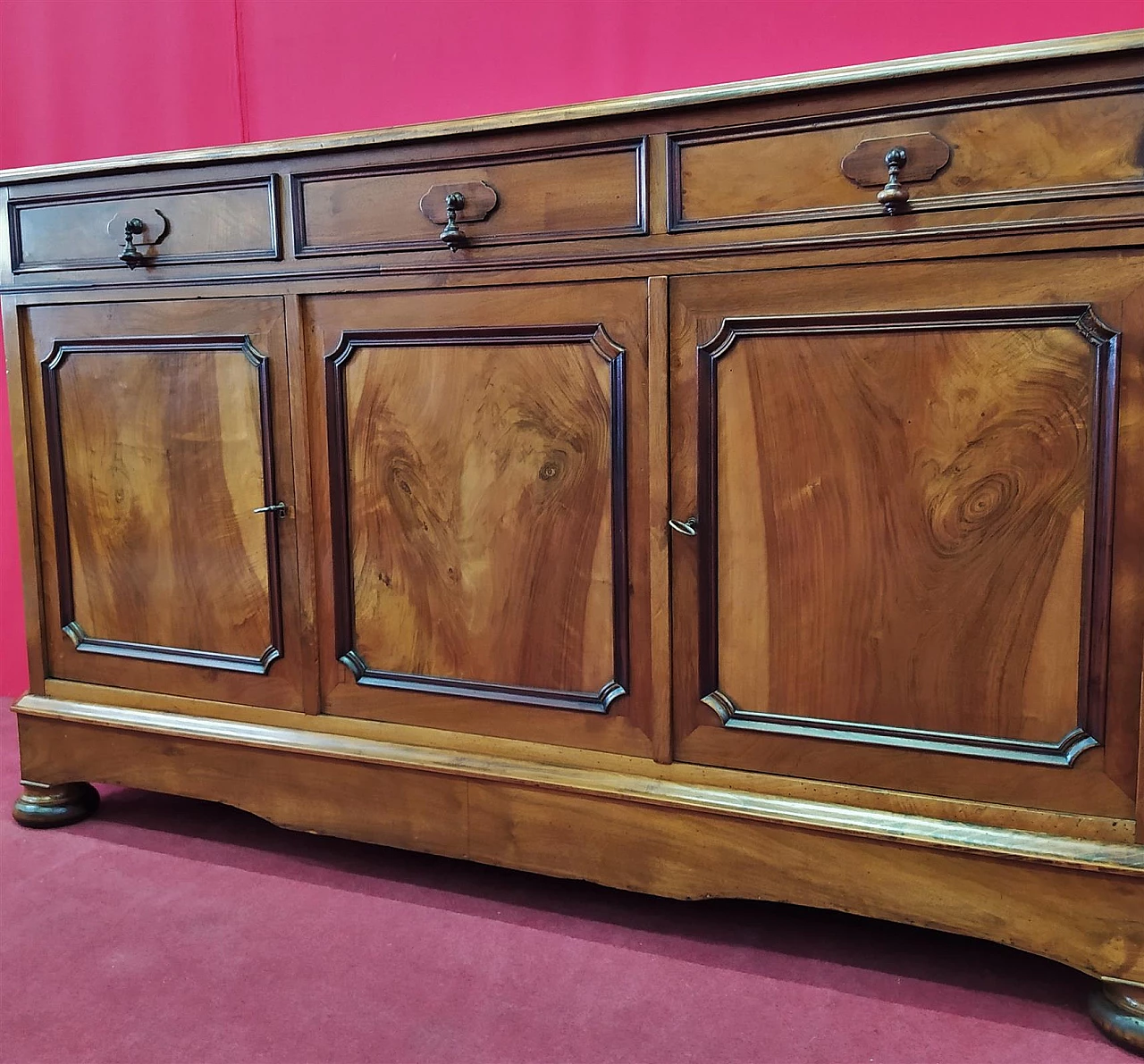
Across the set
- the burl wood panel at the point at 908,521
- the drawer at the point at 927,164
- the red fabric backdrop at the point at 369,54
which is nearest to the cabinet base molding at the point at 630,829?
the burl wood panel at the point at 908,521

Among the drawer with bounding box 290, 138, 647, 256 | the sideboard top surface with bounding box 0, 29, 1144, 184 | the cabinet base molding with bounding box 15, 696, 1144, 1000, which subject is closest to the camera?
the sideboard top surface with bounding box 0, 29, 1144, 184

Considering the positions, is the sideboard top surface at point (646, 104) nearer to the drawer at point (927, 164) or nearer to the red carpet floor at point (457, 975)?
the drawer at point (927, 164)

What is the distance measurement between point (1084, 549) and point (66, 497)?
1517 mm

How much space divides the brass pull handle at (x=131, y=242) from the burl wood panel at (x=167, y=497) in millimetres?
135

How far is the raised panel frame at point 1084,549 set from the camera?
112 centimetres

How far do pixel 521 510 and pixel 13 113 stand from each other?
1714 mm

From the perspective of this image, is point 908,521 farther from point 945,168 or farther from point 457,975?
point 457,975

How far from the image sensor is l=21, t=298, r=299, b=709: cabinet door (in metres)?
1.55

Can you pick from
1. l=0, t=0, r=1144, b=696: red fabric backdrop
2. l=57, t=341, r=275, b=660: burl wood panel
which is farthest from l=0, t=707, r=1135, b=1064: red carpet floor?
l=0, t=0, r=1144, b=696: red fabric backdrop

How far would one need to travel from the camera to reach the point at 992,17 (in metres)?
1.71

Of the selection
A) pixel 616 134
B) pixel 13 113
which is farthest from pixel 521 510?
pixel 13 113

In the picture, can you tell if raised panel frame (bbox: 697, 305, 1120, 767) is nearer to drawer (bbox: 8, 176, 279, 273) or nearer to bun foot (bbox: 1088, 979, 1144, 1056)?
bun foot (bbox: 1088, 979, 1144, 1056)

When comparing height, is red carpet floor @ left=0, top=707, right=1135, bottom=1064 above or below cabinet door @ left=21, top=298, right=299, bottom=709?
below

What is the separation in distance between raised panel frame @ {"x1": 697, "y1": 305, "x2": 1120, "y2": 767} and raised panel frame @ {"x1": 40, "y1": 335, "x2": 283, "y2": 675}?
0.66 metres
